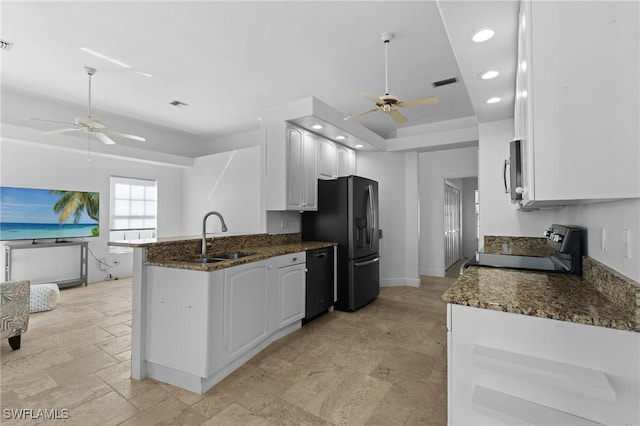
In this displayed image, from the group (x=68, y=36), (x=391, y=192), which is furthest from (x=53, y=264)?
(x=391, y=192)

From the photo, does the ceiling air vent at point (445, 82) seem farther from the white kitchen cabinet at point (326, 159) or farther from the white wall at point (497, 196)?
the white kitchen cabinet at point (326, 159)

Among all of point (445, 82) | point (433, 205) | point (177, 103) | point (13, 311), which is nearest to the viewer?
point (13, 311)

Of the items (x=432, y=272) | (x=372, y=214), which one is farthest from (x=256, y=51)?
(x=432, y=272)

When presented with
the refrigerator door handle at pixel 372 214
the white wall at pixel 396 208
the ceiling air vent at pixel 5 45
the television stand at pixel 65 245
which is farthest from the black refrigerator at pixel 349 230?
the television stand at pixel 65 245

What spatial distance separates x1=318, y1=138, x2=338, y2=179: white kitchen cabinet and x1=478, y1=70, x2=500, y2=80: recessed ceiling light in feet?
7.55

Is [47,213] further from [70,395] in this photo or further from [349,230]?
→ [349,230]

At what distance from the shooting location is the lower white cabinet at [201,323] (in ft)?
7.13

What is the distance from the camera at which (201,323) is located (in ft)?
7.13

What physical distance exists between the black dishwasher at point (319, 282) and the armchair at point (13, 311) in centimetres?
265

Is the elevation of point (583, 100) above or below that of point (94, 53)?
below

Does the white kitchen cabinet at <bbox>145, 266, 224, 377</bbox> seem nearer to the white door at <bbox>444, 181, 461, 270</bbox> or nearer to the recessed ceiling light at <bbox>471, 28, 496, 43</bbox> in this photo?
the recessed ceiling light at <bbox>471, 28, 496, 43</bbox>

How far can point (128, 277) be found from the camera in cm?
615

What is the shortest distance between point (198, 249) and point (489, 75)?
110 inches

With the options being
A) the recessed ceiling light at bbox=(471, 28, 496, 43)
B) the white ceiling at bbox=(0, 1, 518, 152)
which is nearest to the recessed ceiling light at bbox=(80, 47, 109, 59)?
the white ceiling at bbox=(0, 1, 518, 152)
